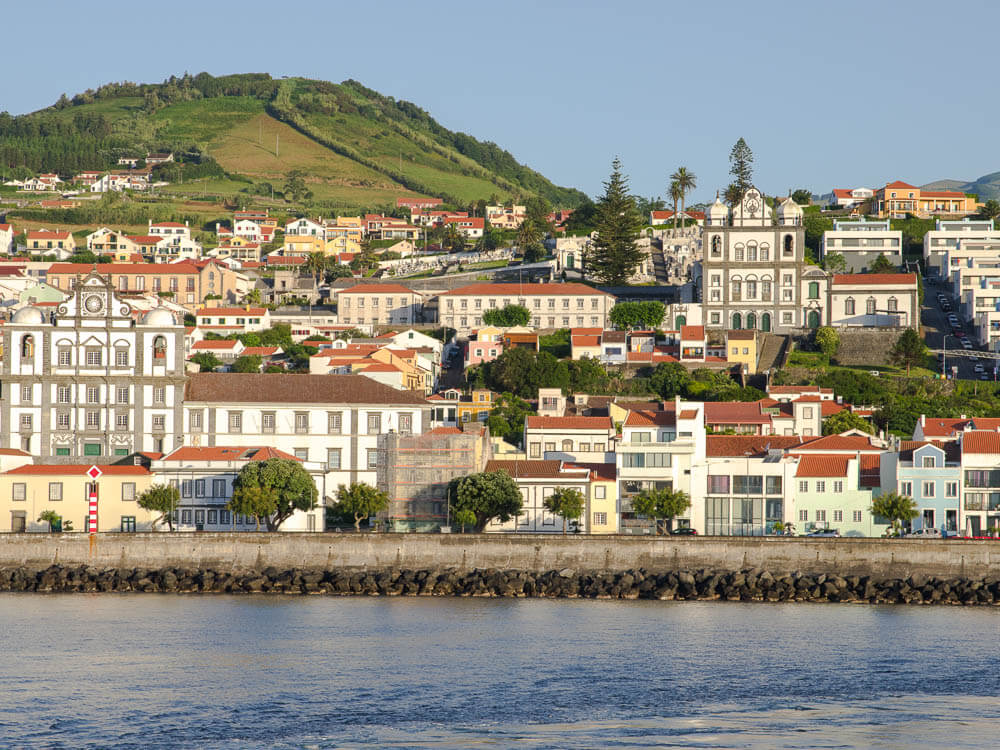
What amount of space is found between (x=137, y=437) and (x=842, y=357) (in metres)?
41.6

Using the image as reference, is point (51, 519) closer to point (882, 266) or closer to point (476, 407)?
point (476, 407)

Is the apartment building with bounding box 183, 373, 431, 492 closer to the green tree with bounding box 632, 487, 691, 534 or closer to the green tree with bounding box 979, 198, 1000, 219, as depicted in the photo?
the green tree with bounding box 632, 487, 691, 534

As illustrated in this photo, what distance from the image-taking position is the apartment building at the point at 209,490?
194ft

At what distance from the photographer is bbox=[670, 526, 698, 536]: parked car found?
185 ft

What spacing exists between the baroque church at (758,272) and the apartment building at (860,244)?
16010 mm

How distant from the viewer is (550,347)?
93.9 meters

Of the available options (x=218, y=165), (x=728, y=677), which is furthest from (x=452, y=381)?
(x=218, y=165)

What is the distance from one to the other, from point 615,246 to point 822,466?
51601mm

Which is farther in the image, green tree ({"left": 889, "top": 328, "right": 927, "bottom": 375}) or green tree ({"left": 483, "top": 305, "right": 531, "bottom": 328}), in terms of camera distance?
green tree ({"left": 483, "top": 305, "right": 531, "bottom": 328})

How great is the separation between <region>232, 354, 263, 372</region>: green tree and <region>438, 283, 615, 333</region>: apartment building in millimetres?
16447

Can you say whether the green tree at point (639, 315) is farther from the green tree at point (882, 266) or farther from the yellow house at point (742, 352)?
the green tree at point (882, 266)

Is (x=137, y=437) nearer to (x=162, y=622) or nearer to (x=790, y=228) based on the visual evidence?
(x=162, y=622)

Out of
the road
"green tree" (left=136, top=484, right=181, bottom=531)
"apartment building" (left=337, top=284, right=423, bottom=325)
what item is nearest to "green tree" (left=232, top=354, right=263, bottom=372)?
"apartment building" (left=337, top=284, right=423, bottom=325)

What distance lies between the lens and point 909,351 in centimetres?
8744
